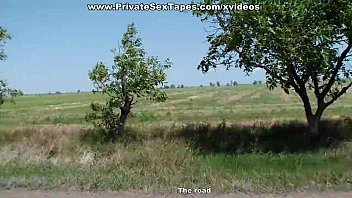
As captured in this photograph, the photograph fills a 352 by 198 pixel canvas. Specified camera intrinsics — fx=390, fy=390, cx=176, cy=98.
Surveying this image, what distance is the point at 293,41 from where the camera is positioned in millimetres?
11938

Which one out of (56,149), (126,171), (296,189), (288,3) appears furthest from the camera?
(56,149)

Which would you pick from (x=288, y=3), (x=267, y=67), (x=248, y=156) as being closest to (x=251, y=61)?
(x=267, y=67)

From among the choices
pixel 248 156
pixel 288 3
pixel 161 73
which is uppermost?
pixel 288 3

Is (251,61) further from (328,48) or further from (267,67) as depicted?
(328,48)

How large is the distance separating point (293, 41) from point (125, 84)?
239 inches

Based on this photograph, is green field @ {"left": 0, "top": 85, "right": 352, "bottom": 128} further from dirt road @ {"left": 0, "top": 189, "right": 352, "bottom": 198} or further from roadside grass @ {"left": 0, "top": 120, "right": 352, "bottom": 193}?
dirt road @ {"left": 0, "top": 189, "right": 352, "bottom": 198}

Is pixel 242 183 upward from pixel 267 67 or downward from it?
downward

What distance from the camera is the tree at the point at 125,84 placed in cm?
1415

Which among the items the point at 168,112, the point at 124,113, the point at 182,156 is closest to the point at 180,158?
the point at 182,156

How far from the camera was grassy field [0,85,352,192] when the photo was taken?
768 cm

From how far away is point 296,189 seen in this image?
7320 mm

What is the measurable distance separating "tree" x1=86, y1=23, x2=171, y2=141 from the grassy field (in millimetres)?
663

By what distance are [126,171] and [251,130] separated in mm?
7456

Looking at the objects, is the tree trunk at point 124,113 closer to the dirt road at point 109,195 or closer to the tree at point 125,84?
the tree at point 125,84
